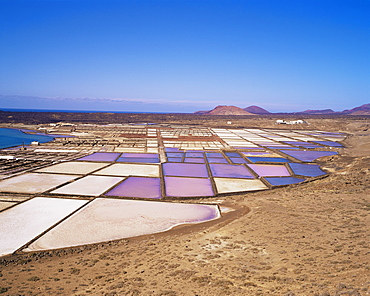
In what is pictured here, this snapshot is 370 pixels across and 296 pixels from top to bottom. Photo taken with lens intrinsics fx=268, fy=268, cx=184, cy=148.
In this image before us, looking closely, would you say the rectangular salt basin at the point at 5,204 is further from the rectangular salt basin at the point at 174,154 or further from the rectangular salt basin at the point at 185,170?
the rectangular salt basin at the point at 174,154

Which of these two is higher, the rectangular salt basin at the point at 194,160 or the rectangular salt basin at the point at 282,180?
the rectangular salt basin at the point at 194,160

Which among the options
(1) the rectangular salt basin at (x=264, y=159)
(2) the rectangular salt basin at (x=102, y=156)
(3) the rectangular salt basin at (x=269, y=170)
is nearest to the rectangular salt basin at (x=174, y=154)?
(2) the rectangular salt basin at (x=102, y=156)

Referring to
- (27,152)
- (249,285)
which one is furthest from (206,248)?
(27,152)

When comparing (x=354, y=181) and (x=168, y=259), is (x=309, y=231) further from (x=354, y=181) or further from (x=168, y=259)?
(x=354, y=181)

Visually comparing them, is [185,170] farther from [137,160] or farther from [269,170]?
[269,170]

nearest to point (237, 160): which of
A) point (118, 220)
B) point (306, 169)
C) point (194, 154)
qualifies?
point (194, 154)

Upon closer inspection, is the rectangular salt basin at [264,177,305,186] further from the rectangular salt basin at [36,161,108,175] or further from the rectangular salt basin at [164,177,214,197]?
the rectangular salt basin at [36,161,108,175]

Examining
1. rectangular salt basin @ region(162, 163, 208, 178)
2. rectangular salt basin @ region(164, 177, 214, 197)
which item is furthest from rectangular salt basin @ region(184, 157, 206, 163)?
rectangular salt basin @ region(164, 177, 214, 197)
